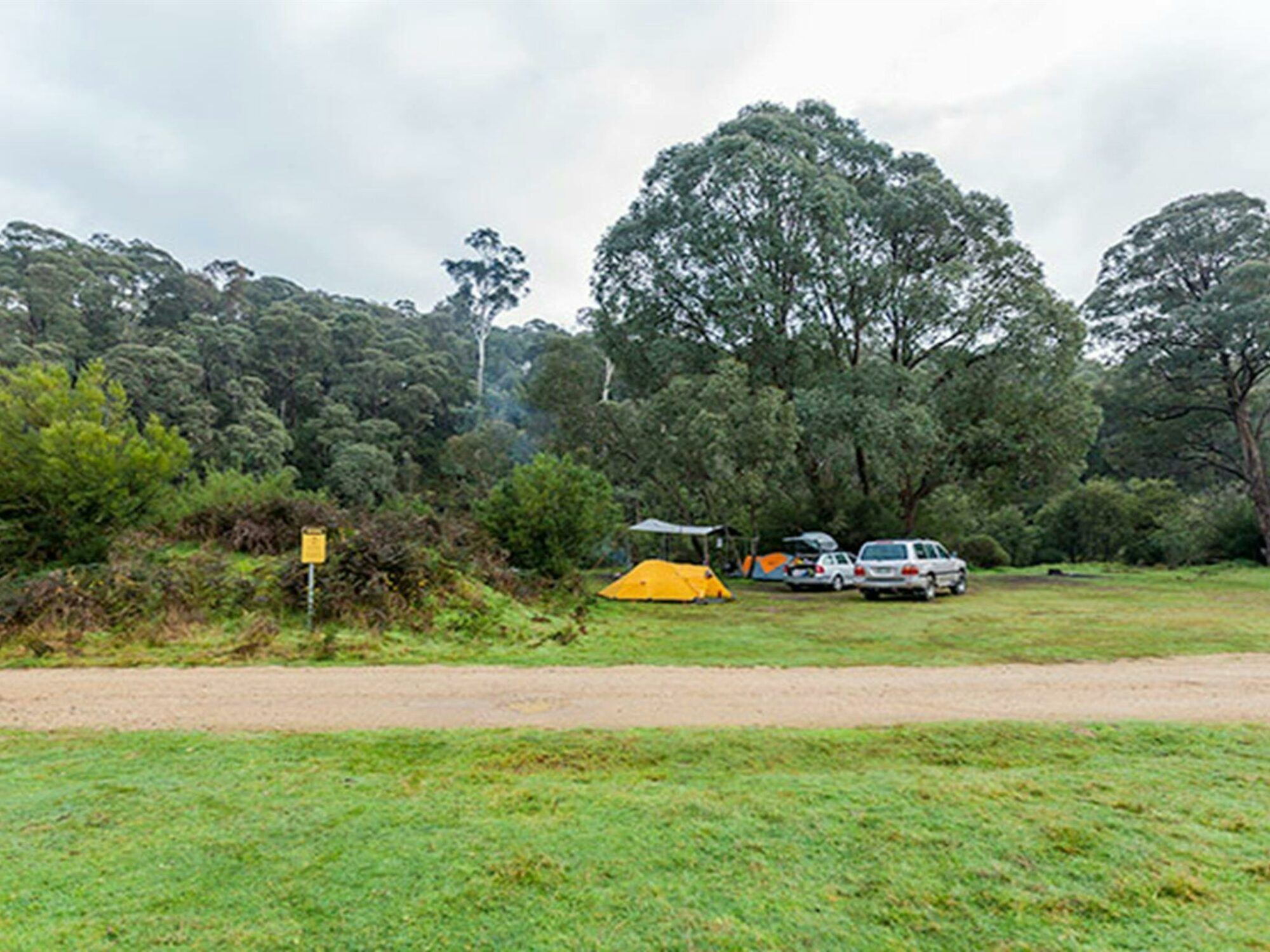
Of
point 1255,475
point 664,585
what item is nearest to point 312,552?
point 664,585

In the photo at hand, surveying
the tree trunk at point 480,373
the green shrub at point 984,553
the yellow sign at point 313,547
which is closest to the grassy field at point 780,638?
the yellow sign at point 313,547

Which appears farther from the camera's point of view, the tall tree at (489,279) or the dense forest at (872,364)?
the tall tree at (489,279)

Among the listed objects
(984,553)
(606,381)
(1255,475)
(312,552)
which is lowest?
(984,553)

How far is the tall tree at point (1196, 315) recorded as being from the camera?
23031 millimetres

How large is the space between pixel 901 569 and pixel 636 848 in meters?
14.0

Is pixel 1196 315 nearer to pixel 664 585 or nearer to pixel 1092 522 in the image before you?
pixel 1092 522

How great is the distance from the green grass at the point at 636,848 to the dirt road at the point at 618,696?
941 mm

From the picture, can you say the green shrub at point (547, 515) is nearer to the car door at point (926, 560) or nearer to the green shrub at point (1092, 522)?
the car door at point (926, 560)

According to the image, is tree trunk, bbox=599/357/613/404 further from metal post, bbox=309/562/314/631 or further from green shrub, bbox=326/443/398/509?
metal post, bbox=309/562/314/631

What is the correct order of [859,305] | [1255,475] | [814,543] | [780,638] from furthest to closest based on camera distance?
[1255,475] → [859,305] → [814,543] → [780,638]

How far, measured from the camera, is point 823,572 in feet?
61.8

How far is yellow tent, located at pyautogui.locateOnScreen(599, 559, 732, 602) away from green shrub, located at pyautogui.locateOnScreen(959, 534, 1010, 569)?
21858 mm

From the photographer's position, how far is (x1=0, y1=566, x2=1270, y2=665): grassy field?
815 centimetres

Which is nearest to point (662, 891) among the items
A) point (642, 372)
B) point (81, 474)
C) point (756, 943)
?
point (756, 943)
